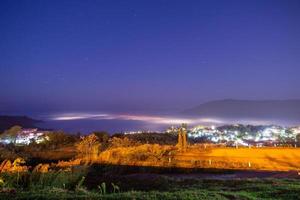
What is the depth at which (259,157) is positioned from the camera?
26.9m

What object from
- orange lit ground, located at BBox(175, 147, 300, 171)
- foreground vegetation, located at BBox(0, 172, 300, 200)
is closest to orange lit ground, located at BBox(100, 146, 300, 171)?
orange lit ground, located at BBox(175, 147, 300, 171)

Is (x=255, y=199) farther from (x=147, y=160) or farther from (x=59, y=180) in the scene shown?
(x=147, y=160)

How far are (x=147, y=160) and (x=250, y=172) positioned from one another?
23.2ft

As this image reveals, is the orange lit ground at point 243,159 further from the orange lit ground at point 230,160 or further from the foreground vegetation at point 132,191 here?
the foreground vegetation at point 132,191

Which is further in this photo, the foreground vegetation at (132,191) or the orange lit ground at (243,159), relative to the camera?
the orange lit ground at (243,159)

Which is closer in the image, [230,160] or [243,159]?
[230,160]

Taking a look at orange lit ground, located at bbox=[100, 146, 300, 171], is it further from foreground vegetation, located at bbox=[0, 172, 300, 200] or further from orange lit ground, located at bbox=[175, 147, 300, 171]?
foreground vegetation, located at bbox=[0, 172, 300, 200]

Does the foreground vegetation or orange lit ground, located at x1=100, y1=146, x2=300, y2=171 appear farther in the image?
orange lit ground, located at x1=100, y1=146, x2=300, y2=171

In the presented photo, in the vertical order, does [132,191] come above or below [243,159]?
above

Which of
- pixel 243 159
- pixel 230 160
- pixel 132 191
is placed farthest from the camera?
pixel 243 159

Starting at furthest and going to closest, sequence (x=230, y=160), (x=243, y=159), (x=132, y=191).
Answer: (x=243, y=159) → (x=230, y=160) → (x=132, y=191)

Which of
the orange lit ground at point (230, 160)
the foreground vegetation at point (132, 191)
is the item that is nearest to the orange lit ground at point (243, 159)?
the orange lit ground at point (230, 160)

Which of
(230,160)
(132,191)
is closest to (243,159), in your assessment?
(230,160)

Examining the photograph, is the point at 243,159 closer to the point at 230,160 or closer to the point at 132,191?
the point at 230,160
